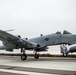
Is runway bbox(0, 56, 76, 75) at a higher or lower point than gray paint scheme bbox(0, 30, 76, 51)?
lower

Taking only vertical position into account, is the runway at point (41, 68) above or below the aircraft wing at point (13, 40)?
below

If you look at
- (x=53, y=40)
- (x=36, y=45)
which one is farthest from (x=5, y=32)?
(x=53, y=40)

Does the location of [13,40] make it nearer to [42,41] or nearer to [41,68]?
[42,41]

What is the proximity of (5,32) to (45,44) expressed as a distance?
207 inches

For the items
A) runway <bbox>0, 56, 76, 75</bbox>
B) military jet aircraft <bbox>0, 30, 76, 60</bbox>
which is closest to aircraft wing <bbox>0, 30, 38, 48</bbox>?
military jet aircraft <bbox>0, 30, 76, 60</bbox>

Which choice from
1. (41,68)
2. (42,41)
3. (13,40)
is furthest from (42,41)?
(41,68)

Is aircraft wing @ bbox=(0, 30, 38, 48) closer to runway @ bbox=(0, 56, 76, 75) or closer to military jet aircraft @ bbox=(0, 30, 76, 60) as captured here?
military jet aircraft @ bbox=(0, 30, 76, 60)

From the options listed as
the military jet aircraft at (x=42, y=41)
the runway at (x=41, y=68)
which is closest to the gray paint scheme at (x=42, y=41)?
the military jet aircraft at (x=42, y=41)

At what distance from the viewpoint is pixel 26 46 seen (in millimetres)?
21000

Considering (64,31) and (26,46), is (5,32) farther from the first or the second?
(64,31)

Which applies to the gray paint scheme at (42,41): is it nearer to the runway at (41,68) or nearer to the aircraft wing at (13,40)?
the aircraft wing at (13,40)

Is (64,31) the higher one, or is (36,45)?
(64,31)

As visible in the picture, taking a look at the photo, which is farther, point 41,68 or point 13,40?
point 13,40

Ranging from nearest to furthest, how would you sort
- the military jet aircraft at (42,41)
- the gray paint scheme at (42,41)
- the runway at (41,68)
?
the runway at (41,68) < the gray paint scheme at (42,41) < the military jet aircraft at (42,41)
